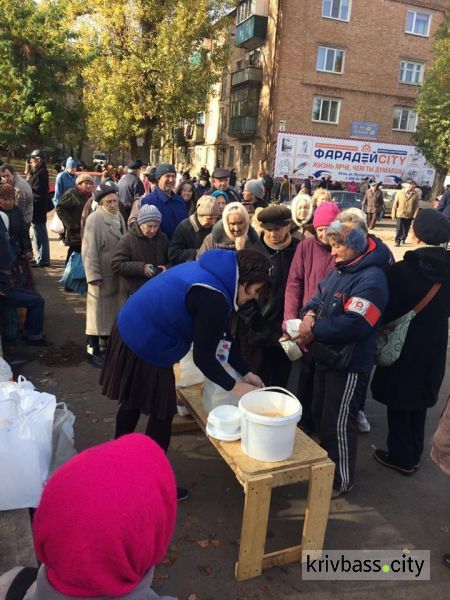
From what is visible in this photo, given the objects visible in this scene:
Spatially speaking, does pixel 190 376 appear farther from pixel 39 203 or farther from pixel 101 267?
pixel 39 203

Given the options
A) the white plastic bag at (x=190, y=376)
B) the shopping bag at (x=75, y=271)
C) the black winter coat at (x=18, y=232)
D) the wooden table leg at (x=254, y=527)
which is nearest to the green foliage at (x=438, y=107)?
the shopping bag at (x=75, y=271)

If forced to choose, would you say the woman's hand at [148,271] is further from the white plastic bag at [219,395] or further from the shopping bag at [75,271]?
the shopping bag at [75,271]

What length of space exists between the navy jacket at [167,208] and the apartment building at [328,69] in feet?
70.7

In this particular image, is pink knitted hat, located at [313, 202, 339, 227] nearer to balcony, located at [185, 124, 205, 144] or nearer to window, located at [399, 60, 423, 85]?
window, located at [399, 60, 423, 85]

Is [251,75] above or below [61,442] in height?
above

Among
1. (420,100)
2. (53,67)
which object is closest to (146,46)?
(53,67)

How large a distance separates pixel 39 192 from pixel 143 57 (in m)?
13.3

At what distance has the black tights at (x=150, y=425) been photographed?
113 inches

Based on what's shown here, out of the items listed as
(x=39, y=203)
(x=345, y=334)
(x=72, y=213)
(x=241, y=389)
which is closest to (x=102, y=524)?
(x=241, y=389)

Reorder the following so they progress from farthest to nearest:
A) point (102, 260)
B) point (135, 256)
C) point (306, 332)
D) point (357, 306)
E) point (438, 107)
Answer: point (438, 107), point (102, 260), point (135, 256), point (306, 332), point (357, 306)

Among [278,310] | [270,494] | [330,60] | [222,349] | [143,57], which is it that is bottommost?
[270,494]

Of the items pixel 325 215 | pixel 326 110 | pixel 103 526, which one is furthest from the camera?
pixel 326 110

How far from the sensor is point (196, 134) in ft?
122

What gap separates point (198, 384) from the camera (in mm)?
3367
